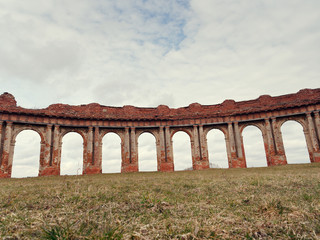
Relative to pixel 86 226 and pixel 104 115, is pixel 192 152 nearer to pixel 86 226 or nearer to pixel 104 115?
pixel 104 115

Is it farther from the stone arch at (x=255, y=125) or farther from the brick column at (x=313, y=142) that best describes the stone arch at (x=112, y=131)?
the brick column at (x=313, y=142)

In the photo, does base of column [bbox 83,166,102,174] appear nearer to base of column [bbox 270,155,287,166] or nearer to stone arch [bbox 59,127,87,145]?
stone arch [bbox 59,127,87,145]

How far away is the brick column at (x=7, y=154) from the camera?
19891mm

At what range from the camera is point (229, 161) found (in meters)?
24.4

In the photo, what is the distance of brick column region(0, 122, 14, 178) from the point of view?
19891 millimetres

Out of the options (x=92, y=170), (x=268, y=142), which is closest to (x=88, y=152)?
(x=92, y=170)

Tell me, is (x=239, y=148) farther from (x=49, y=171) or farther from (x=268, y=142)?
(x=49, y=171)

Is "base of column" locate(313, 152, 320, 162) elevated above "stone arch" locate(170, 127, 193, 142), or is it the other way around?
"stone arch" locate(170, 127, 193, 142)

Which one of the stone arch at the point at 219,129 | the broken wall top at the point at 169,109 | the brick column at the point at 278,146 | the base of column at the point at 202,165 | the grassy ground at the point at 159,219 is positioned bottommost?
the grassy ground at the point at 159,219

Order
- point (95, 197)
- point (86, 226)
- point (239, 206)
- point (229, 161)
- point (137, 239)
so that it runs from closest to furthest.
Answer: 1. point (137, 239)
2. point (86, 226)
3. point (239, 206)
4. point (95, 197)
5. point (229, 161)

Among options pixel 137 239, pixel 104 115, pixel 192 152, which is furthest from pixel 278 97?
pixel 137 239

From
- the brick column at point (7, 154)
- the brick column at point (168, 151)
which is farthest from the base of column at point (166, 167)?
the brick column at point (7, 154)

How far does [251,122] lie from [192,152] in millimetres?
7701

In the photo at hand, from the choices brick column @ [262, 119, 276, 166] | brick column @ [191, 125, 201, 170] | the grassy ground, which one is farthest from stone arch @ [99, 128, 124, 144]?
the grassy ground
